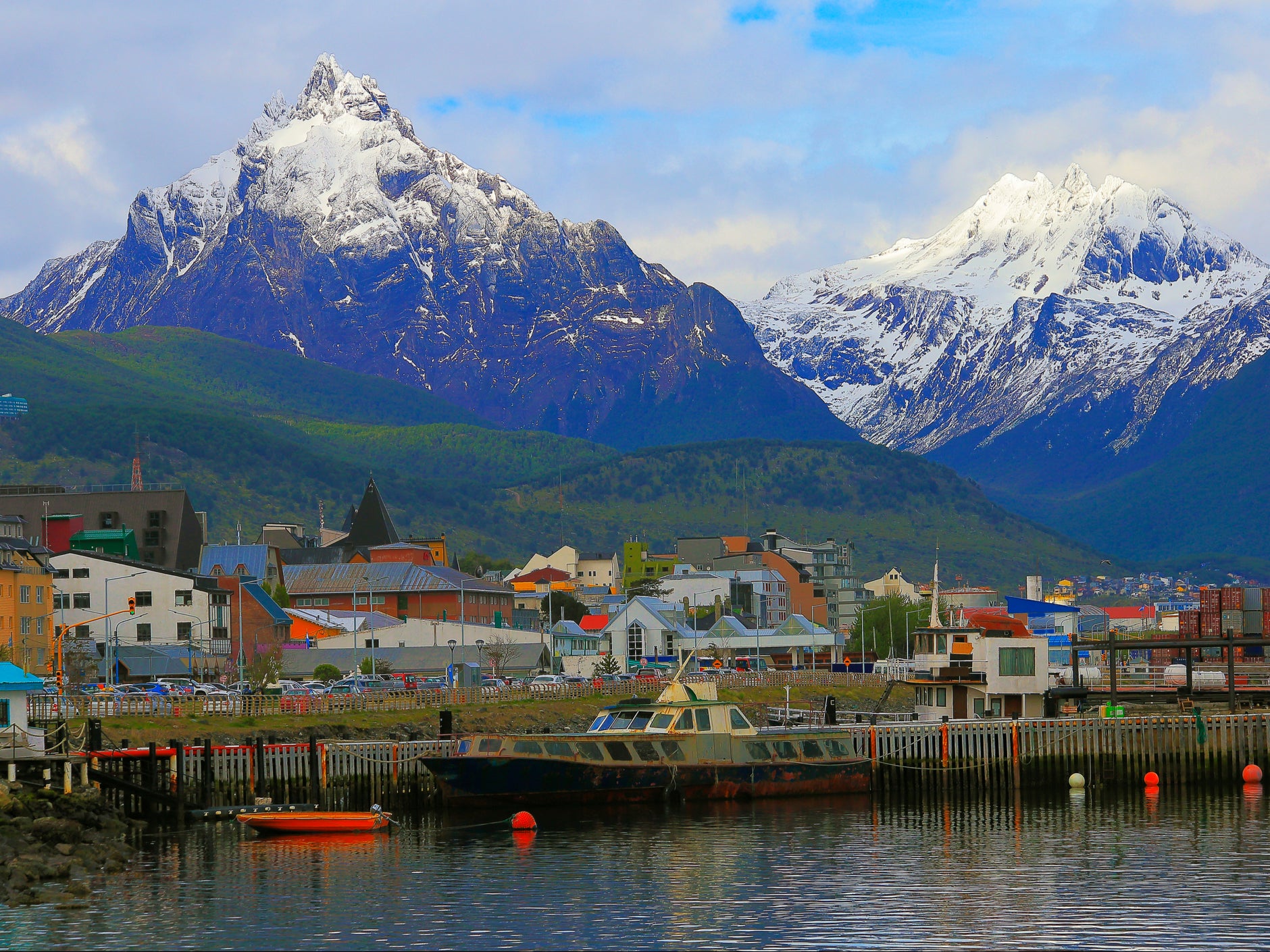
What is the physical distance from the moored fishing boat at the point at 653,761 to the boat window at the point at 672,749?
3 cm

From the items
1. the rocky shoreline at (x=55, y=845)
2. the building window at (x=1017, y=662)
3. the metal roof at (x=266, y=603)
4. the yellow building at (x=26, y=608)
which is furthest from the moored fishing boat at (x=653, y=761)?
the metal roof at (x=266, y=603)

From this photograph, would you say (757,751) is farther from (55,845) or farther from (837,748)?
(55,845)

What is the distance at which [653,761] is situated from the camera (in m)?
81.1

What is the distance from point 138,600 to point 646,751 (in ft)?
273

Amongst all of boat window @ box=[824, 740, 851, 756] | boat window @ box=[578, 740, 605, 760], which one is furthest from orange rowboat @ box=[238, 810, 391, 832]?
boat window @ box=[824, 740, 851, 756]

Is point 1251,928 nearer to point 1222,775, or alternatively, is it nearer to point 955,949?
point 955,949

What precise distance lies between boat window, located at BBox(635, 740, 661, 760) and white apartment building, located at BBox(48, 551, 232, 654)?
77001 millimetres

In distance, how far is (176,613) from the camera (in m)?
152

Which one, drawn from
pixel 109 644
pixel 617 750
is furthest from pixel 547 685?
pixel 617 750

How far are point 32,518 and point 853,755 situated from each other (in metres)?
130

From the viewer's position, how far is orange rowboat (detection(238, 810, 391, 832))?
72.4 m

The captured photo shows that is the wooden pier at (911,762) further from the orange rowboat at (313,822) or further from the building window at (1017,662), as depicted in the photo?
the building window at (1017,662)

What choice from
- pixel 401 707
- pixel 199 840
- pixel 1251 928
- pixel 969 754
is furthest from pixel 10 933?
pixel 401 707

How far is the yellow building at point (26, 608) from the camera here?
12838cm
